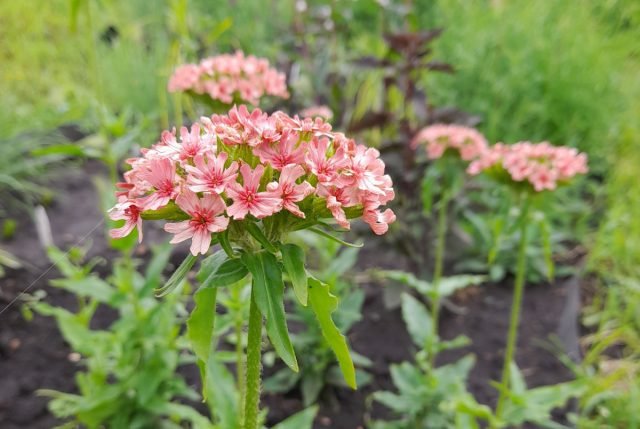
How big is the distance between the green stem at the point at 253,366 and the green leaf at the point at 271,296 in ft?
0.19

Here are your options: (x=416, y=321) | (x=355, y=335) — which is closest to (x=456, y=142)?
(x=416, y=321)

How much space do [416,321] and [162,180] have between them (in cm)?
129

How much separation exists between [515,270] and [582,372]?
24.9 inches

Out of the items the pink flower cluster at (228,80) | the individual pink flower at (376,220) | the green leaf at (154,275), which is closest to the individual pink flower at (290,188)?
the individual pink flower at (376,220)

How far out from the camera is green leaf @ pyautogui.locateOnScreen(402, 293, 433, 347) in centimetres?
181

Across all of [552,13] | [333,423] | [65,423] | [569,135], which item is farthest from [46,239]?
[552,13]

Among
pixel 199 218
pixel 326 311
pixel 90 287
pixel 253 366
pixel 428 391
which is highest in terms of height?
pixel 199 218

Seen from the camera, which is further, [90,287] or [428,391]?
[428,391]

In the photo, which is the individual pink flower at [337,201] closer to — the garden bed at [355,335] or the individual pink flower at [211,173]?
the individual pink flower at [211,173]

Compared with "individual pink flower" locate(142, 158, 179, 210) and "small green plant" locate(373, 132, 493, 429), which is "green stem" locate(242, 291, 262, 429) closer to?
"individual pink flower" locate(142, 158, 179, 210)

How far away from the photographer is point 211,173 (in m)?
0.72

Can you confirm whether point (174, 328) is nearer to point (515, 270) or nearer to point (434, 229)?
point (434, 229)

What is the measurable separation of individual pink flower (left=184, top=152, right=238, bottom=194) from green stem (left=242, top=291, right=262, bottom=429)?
0.20m

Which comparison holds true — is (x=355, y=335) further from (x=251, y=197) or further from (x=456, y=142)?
(x=251, y=197)
